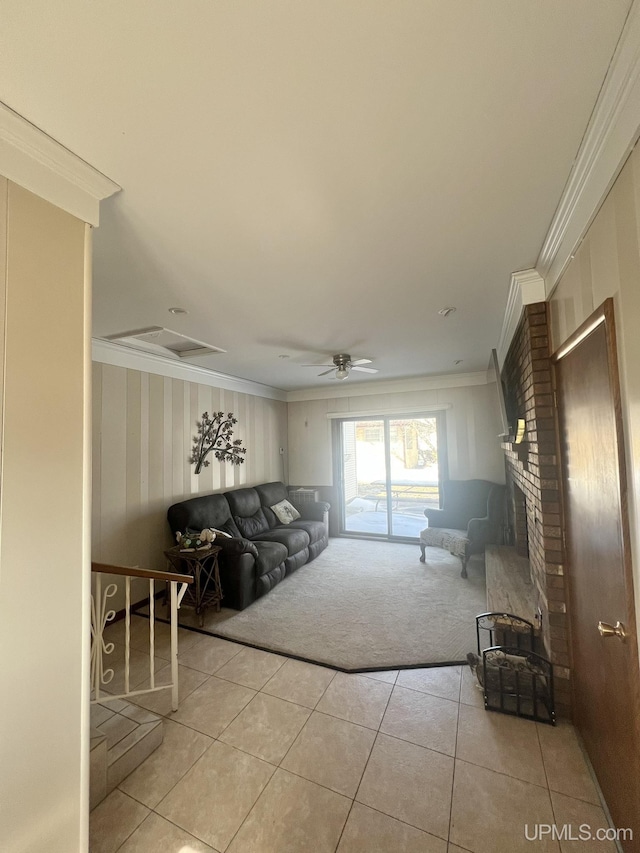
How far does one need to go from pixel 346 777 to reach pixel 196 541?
7.50 feet

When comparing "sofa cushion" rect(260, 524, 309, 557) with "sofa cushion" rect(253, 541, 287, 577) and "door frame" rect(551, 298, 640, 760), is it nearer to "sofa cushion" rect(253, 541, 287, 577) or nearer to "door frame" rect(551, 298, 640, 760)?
"sofa cushion" rect(253, 541, 287, 577)

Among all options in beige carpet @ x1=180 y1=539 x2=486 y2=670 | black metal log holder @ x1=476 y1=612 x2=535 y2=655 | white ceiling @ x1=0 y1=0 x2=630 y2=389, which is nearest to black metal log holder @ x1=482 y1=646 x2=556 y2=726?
black metal log holder @ x1=476 y1=612 x2=535 y2=655

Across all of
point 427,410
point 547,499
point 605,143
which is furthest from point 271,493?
point 605,143

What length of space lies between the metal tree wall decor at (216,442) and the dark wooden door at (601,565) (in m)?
3.96

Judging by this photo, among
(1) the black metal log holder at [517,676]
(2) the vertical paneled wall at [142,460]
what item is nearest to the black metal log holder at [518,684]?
(1) the black metal log holder at [517,676]

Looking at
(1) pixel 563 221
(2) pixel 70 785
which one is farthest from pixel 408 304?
(2) pixel 70 785

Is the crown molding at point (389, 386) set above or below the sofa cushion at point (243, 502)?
above

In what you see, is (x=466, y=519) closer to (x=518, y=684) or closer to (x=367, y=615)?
(x=367, y=615)

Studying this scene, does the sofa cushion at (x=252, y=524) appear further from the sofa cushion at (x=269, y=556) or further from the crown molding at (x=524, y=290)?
the crown molding at (x=524, y=290)

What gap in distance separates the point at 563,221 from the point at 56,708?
109 inches

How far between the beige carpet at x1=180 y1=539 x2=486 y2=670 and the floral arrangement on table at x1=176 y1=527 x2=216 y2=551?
0.66m

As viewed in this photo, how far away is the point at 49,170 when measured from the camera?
1156mm

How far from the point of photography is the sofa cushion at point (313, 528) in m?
4.87

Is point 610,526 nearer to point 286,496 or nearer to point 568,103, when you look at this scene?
point 568,103
